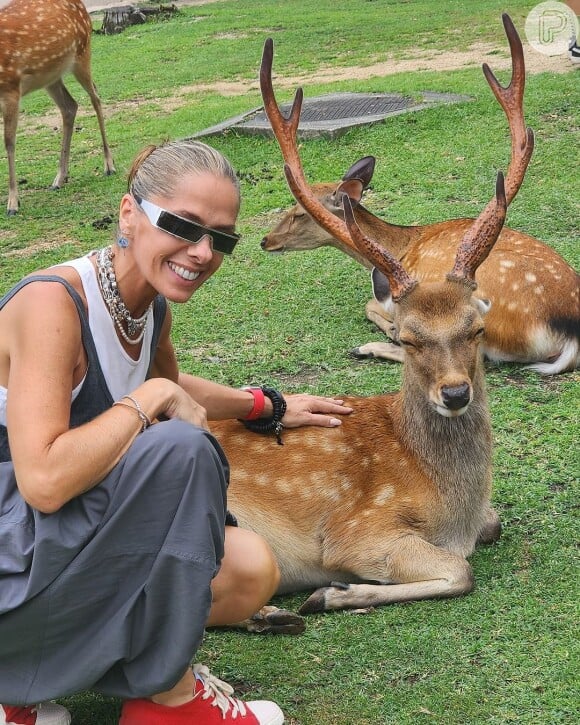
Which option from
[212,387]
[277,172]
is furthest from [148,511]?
[277,172]

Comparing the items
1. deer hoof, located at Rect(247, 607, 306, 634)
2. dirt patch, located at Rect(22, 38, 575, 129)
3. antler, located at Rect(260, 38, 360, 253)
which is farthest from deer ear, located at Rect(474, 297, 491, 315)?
dirt patch, located at Rect(22, 38, 575, 129)

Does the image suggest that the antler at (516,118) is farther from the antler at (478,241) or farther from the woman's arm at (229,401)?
the woman's arm at (229,401)

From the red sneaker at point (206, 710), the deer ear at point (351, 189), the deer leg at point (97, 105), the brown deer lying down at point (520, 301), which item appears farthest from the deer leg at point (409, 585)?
the deer leg at point (97, 105)

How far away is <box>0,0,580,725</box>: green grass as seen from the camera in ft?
10.2

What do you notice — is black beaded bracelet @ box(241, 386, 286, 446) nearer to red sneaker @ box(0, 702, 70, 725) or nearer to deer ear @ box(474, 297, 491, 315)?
deer ear @ box(474, 297, 491, 315)

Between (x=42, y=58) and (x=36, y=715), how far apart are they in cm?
788

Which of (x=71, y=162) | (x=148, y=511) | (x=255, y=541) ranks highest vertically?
(x=148, y=511)

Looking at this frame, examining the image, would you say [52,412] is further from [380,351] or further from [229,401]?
[380,351]

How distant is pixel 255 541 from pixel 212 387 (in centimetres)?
80

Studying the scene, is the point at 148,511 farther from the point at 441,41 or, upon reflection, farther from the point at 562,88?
the point at 441,41

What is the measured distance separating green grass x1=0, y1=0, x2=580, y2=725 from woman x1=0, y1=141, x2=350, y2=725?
0.38 metres

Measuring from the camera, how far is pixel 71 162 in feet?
34.7

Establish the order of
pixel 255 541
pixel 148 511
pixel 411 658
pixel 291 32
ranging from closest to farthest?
pixel 148 511, pixel 255 541, pixel 411 658, pixel 291 32

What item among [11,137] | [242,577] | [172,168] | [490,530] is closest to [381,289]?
[490,530]
